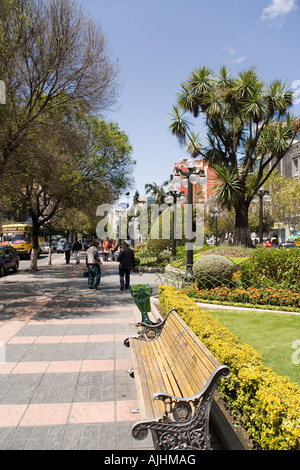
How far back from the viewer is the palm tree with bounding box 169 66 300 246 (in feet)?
59.9

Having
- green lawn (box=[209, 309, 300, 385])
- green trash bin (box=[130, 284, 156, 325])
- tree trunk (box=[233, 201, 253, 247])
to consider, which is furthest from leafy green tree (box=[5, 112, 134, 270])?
green lawn (box=[209, 309, 300, 385])

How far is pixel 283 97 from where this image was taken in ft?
61.4

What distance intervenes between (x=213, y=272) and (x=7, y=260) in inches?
501

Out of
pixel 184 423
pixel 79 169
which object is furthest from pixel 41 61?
pixel 184 423

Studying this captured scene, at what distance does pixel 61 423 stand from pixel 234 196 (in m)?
15.6

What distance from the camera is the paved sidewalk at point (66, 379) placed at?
3535 mm

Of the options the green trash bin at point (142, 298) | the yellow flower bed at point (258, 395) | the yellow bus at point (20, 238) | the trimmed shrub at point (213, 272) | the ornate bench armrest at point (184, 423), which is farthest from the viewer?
the yellow bus at point (20, 238)

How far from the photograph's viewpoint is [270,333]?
21.4 feet

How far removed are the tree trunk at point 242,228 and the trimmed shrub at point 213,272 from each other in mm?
9238

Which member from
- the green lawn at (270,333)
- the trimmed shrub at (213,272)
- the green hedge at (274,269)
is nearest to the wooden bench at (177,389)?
the green lawn at (270,333)

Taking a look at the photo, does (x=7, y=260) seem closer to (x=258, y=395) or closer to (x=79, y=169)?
(x=79, y=169)

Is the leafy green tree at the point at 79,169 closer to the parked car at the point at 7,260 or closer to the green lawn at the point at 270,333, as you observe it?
the parked car at the point at 7,260
